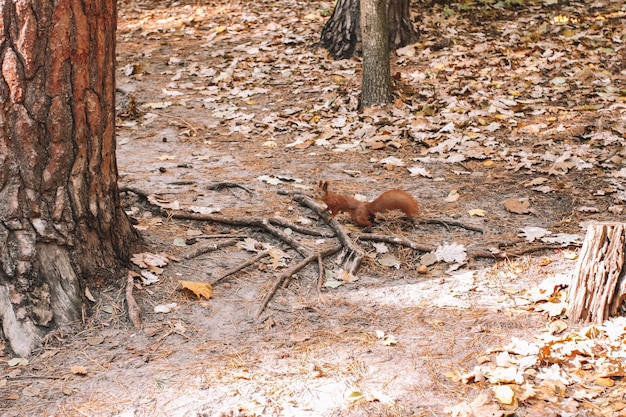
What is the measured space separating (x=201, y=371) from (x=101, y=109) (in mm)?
1492

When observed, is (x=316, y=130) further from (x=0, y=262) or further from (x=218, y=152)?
(x=0, y=262)

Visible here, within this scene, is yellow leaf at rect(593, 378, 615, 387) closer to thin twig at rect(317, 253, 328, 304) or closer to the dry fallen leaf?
thin twig at rect(317, 253, 328, 304)

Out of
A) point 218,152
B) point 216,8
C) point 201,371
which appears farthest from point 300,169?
point 216,8

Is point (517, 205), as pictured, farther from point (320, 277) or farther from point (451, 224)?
point (320, 277)

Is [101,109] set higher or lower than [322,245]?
higher

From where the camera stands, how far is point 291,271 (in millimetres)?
4098

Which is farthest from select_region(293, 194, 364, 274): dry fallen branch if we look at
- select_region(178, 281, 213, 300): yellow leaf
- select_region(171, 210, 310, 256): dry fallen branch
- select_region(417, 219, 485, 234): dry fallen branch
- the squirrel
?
select_region(178, 281, 213, 300): yellow leaf

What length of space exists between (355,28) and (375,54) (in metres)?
1.85

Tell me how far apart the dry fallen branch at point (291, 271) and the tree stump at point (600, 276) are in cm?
157

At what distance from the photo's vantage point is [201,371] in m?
3.20

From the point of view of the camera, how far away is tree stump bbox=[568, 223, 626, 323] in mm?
3297

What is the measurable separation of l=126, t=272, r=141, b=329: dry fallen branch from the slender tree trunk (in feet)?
14.3

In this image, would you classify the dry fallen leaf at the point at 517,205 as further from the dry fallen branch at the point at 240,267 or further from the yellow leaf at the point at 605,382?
the yellow leaf at the point at 605,382

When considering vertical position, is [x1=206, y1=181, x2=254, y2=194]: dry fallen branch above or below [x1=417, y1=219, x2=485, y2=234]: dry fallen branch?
above
